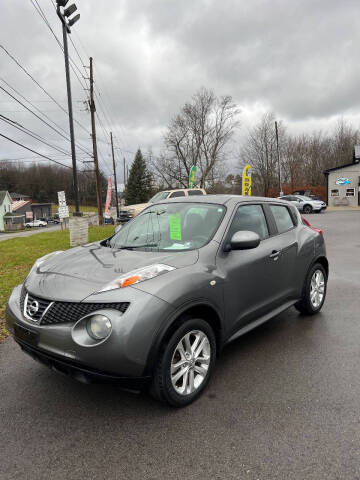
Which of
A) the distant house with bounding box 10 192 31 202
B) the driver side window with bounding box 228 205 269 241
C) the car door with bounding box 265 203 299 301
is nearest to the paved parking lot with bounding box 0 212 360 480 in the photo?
the car door with bounding box 265 203 299 301

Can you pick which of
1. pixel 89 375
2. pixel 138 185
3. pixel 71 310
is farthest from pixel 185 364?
pixel 138 185

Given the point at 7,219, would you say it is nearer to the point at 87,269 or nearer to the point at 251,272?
the point at 87,269

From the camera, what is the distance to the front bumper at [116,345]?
2111 mm

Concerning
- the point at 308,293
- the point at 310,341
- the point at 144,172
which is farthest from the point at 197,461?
the point at 144,172

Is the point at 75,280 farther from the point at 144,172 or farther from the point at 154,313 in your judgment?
the point at 144,172

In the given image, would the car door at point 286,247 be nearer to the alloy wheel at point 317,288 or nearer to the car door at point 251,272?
the car door at point 251,272

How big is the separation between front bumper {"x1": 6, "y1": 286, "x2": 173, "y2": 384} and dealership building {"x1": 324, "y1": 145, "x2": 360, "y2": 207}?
142 feet

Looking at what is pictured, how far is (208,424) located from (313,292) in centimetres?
266

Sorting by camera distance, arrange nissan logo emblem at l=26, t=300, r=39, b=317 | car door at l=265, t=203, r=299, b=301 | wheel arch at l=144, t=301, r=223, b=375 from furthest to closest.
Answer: car door at l=265, t=203, r=299, b=301 < nissan logo emblem at l=26, t=300, r=39, b=317 < wheel arch at l=144, t=301, r=223, b=375

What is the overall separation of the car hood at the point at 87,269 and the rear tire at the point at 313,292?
2.08 meters

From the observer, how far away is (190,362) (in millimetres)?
2529

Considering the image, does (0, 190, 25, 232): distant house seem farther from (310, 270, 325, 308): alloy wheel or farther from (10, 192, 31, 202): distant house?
(310, 270, 325, 308): alloy wheel

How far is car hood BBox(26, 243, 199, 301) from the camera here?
7.88 ft

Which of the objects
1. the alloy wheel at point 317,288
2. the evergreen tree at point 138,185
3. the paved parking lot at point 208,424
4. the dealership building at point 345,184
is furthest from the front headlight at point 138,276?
the evergreen tree at point 138,185
